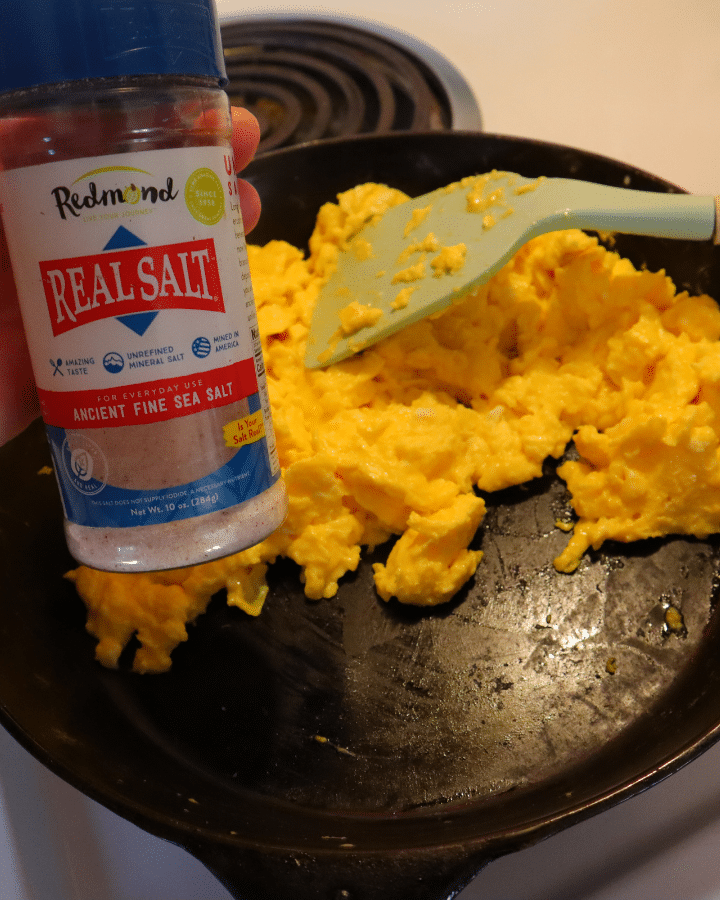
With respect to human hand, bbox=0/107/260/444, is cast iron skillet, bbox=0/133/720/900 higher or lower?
lower

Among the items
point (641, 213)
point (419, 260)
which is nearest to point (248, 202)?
point (419, 260)

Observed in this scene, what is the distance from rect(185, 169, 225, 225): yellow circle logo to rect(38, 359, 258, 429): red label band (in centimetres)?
15

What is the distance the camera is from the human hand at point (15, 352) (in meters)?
0.88

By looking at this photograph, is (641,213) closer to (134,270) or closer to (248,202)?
(248,202)

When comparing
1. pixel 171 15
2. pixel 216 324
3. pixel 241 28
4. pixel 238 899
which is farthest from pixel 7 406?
pixel 241 28

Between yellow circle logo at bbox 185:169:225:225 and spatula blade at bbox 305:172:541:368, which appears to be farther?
spatula blade at bbox 305:172:541:368

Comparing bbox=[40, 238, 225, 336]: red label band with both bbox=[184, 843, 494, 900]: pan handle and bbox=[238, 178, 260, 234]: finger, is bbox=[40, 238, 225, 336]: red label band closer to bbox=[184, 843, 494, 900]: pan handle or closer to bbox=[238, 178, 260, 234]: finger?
bbox=[238, 178, 260, 234]: finger

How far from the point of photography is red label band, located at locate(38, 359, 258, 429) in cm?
66

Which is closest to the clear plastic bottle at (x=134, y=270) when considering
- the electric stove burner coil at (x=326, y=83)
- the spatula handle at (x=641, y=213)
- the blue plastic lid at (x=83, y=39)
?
the blue plastic lid at (x=83, y=39)

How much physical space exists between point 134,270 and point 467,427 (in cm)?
60

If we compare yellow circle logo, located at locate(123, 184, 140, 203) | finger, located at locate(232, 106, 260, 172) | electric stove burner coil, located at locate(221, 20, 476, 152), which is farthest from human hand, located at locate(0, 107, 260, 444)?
electric stove burner coil, located at locate(221, 20, 476, 152)

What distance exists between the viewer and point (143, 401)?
658 mm

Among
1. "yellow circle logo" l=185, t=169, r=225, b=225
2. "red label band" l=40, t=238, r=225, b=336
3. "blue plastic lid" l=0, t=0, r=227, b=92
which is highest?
"blue plastic lid" l=0, t=0, r=227, b=92

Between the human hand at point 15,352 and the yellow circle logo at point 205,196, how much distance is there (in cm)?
22
